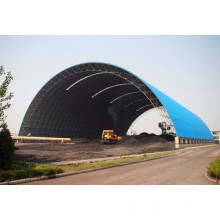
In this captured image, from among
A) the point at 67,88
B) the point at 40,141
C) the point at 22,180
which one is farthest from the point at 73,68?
the point at 22,180

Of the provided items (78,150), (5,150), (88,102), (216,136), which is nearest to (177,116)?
(88,102)

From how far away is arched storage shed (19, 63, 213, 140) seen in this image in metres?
38.6

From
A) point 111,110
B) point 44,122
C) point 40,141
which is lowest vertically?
point 40,141

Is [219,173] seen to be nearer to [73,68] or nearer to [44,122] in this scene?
[73,68]

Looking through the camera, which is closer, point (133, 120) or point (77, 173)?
point (77, 173)

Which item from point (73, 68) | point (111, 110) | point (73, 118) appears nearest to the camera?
point (73, 68)

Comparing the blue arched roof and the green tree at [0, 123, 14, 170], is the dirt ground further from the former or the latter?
the green tree at [0, 123, 14, 170]

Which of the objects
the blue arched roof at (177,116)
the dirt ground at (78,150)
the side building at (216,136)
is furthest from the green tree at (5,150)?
the side building at (216,136)

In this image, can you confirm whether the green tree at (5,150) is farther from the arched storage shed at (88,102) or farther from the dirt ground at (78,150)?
the arched storage shed at (88,102)

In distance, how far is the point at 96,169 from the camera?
1235 cm

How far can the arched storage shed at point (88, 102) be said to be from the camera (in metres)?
38.6

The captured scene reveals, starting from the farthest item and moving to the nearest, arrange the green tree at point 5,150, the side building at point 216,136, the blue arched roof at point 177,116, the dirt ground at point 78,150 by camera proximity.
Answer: the side building at point 216,136, the blue arched roof at point 177,116, the dirt ground at point 78,150, the green tree at point 5,150
